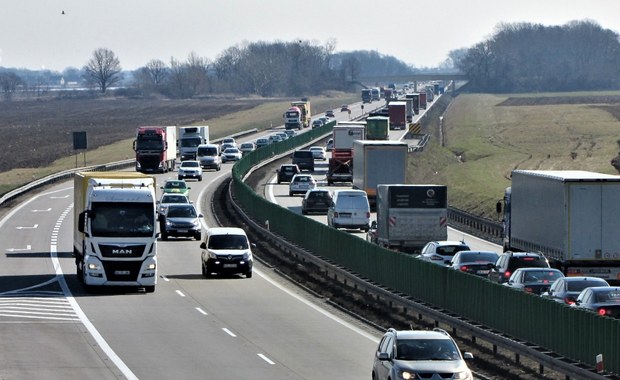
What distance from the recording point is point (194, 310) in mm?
38438

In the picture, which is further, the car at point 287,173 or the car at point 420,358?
the car at point 287,173

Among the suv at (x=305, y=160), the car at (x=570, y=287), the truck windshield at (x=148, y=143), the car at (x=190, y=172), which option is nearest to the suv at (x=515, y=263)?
the car at (x=570, y=287)

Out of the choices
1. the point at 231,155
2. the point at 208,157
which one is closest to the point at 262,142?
the point at 231,155

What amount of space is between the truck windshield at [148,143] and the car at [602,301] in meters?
69.6

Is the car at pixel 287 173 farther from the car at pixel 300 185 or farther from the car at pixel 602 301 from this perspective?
the car at pixel 602 301

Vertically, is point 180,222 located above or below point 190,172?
above

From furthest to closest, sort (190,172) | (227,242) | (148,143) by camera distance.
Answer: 1. (148,143)
2. (190,172)
3. (227,242)

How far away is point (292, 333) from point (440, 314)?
3.72 m

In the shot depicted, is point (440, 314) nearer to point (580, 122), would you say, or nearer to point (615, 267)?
point (615, 267)

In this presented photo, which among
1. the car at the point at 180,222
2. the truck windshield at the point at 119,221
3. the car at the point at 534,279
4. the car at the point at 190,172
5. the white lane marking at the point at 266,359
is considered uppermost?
the truck windshield at the point at 119,221

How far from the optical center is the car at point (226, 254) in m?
46.2

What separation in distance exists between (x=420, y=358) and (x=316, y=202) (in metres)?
50.3

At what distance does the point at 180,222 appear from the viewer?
59469 mm

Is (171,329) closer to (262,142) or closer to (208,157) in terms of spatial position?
(208,157)
